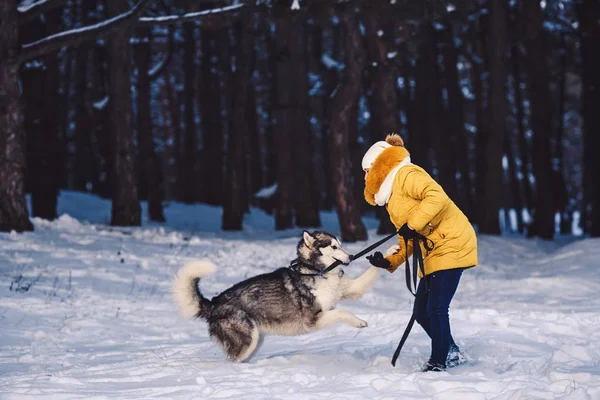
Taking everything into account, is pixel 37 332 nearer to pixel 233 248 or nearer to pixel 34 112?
pixel 233 248

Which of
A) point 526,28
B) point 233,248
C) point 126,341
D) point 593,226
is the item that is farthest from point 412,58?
point 126,341

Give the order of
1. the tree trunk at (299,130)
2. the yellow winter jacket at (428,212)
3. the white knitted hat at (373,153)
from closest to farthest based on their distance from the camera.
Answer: the yellow winter jacket at (428,212) < the white knitted hat at (373,153) < the tree trunk at (299,130)

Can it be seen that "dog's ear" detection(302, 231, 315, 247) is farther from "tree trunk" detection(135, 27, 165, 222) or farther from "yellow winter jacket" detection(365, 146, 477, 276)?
"tree trunk" detection(135, 27, 165, 222)

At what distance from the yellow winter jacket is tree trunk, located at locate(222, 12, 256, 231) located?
14.6 metres

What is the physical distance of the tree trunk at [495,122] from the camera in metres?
20.3

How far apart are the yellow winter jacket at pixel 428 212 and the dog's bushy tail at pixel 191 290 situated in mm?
1643

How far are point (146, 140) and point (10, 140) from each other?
902 cm

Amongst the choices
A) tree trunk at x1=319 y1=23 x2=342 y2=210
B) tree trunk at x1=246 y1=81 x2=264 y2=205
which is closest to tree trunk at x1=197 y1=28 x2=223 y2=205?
tree trunk at x1=246 y1=81 x2=264 y2=205

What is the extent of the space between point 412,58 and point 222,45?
27.1ft

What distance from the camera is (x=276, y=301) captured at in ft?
21.6

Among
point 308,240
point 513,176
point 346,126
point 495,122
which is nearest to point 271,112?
point 513,176

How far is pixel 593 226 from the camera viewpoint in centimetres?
2022

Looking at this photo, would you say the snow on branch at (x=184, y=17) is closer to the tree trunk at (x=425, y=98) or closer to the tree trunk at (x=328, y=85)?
the tree trunk at (x=328, y=85)

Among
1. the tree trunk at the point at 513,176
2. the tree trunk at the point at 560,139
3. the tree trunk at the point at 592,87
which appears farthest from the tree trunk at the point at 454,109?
the tree trunk at the point at 592,87
